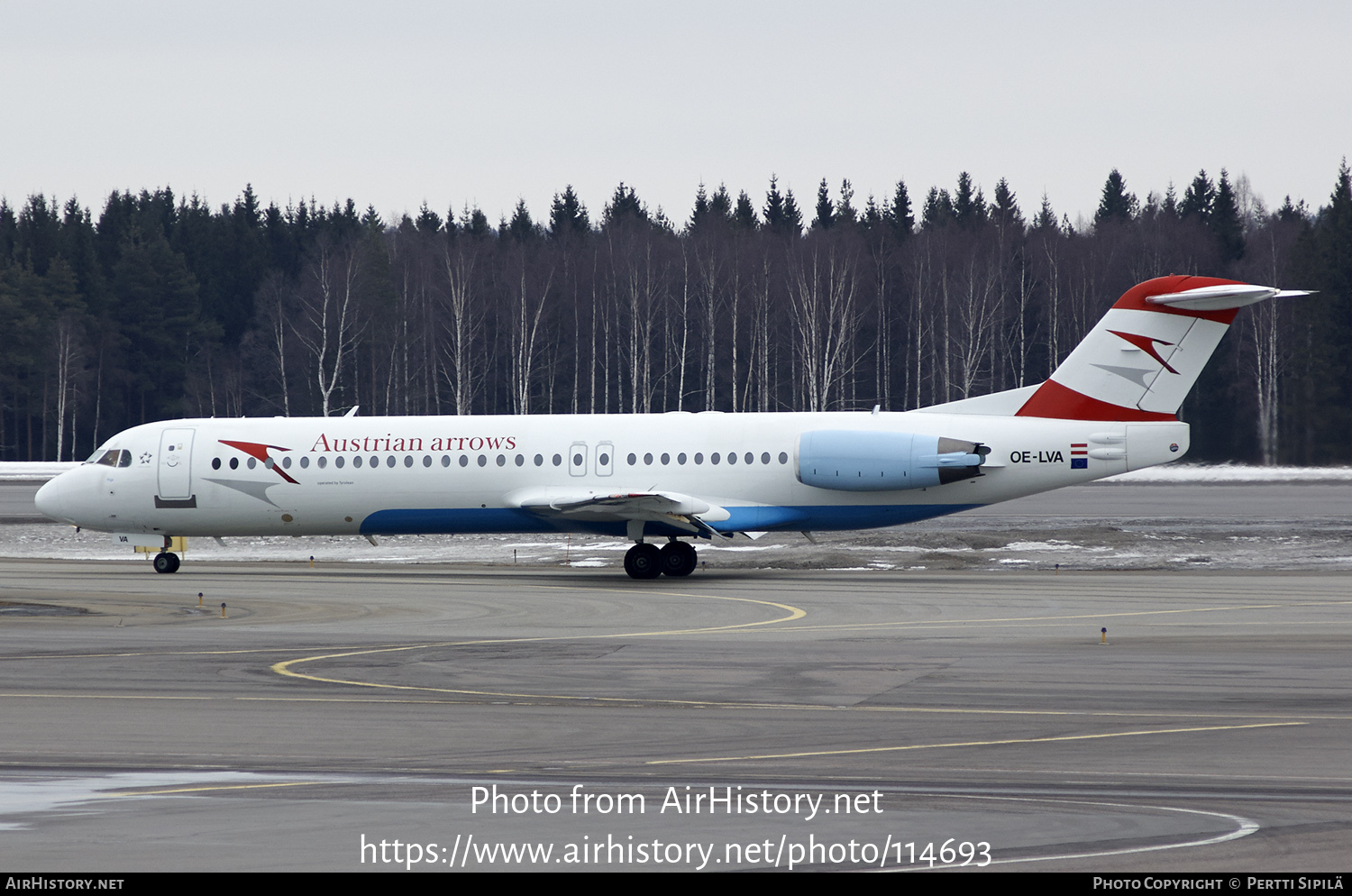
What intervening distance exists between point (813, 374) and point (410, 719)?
56.8m

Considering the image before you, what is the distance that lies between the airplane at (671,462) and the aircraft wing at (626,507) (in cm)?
4

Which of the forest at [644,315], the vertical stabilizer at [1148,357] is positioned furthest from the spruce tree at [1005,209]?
the vertical stabilizer at [1148,357]

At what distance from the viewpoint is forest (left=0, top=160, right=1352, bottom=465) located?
234 ft

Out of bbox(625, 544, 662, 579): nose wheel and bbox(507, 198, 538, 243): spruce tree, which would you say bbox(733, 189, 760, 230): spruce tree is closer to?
bbox(507, 198, 538, 243): spruce tree

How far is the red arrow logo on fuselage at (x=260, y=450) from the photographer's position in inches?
1158

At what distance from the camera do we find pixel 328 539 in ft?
128

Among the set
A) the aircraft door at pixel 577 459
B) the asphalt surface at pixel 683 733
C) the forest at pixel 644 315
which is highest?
the forest at pixel 644 315

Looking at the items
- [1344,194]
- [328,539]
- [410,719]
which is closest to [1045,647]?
[410,719]

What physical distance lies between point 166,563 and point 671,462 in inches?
429

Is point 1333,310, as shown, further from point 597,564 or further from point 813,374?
point 597,564

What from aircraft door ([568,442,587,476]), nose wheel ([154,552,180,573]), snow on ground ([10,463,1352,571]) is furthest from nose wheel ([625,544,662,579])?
nose wheel ([154,552,180,573])

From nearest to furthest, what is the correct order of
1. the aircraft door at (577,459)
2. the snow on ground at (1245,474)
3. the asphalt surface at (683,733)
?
the asphalt surface at (683,733) < the aircraft door at (577,459) < the snow on ground at (1245,474)

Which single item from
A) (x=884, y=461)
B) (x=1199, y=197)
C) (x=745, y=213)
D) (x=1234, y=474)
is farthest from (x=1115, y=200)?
(x=884, y=461)

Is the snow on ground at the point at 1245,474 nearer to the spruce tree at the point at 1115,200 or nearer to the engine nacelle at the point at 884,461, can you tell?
the engine nacelle at the point at 884,461
